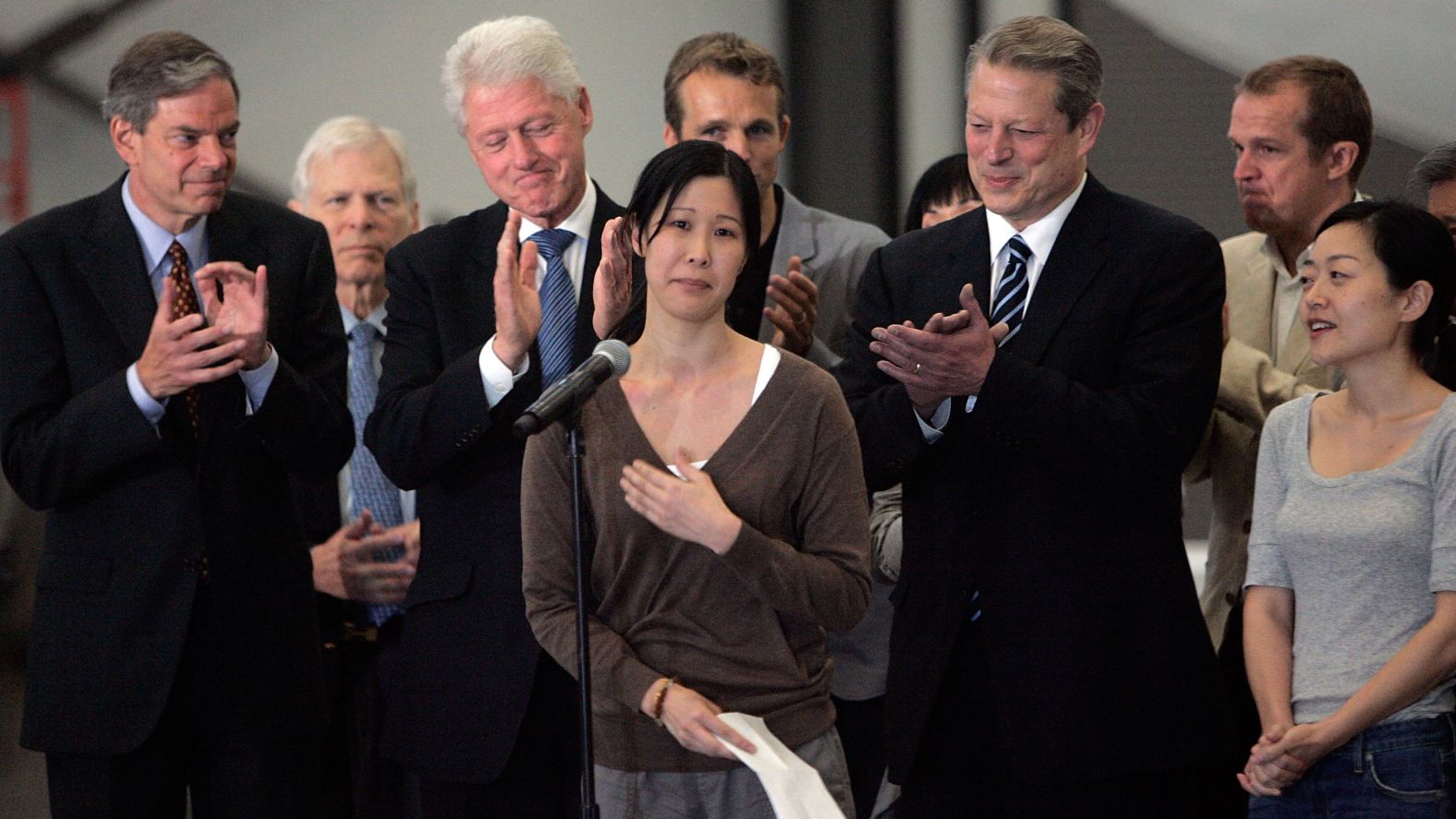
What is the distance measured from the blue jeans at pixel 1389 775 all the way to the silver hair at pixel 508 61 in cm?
176

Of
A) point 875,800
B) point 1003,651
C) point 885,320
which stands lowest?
point 875,800

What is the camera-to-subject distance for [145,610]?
2.78 metres

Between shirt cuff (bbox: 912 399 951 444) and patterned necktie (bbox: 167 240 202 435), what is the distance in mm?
1272

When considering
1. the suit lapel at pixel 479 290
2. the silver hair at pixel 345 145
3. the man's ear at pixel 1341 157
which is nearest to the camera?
the suit lapel at pixel 479 290

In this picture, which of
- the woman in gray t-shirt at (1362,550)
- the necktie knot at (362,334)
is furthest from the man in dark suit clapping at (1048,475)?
the necktie knot at (362,334)

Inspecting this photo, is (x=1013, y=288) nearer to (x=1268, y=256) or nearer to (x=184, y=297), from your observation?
(x=1268, y=256)

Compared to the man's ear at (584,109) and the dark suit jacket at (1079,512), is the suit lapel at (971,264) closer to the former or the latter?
the dark suit jacket at (1079,512)

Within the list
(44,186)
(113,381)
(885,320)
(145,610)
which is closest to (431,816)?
(145,610)

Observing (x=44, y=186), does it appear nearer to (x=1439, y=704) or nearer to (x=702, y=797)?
(x=702, y=797)

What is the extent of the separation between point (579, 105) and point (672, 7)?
99.9 inches

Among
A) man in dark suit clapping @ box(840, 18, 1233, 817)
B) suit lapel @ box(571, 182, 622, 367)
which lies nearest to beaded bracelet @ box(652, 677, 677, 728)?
man in dark suit clapping @ box(840, 18, 1233, 817)

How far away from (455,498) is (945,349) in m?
0.93

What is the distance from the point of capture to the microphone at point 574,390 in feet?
6.70

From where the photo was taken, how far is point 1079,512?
8.41 ft
